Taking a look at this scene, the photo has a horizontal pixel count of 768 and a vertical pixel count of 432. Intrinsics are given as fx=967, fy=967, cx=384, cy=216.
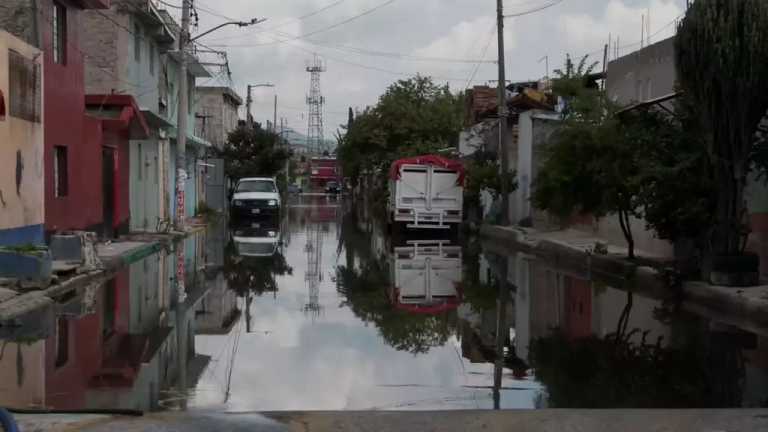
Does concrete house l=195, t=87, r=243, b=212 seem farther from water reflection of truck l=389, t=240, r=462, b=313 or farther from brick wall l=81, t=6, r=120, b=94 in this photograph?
water reflection of truck l=389, t=240, r=462, b=313

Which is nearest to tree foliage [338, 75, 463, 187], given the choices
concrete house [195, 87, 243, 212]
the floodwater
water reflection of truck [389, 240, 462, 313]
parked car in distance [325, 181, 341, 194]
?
concrete house [195, 87, 243, 212]

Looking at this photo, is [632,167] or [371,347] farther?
[632,167]

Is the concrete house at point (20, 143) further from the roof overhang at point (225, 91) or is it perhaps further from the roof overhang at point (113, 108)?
the roof overhang at point (225, 91)

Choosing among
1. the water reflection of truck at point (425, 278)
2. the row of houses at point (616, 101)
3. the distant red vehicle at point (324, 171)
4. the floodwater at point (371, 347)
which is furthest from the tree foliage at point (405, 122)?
the distant red vehicle at point (324, 171)

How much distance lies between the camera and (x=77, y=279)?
17.3 meters

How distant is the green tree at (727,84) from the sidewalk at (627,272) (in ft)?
3.34

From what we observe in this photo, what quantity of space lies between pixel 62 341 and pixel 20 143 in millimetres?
8986

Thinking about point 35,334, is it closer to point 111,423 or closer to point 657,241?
point 111,423

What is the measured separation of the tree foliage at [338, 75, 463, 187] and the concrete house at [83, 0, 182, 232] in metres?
20.1

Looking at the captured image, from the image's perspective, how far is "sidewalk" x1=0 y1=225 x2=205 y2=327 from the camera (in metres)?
13.5

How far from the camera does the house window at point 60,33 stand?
23.4 m

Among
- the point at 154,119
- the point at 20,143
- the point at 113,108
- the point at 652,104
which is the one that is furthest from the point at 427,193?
the point at 20,143

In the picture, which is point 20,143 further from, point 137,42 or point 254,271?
point 137,42

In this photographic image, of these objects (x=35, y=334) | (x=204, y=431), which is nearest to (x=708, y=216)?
(x=35, y=334)
